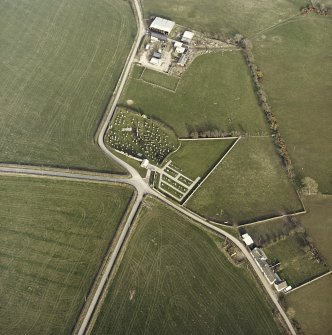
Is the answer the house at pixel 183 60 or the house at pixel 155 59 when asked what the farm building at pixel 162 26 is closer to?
the house at pixel 155 59

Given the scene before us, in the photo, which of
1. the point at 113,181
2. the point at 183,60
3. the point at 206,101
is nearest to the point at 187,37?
the point at 183,60

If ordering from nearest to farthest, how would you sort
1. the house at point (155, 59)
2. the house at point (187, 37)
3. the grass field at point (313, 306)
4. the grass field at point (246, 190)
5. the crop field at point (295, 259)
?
the grass field at point (313, 306), the crop field at point (295, 259), the grass field at point (246, 190), the house at point (155, 59), the house at point (187, 37)

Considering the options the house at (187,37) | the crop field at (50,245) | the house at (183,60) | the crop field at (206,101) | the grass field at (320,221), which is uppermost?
the house at (187,37)

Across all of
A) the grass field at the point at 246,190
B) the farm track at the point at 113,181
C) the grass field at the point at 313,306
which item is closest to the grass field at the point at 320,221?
the grass field at the point at 246,190

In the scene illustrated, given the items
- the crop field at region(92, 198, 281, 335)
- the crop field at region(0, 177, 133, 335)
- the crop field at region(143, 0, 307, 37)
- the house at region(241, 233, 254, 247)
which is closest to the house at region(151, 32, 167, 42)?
the crop field at region(143, 0, 307, 37)

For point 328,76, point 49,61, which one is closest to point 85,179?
point 49,61

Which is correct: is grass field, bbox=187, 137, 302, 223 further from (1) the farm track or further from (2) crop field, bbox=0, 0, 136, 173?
(2) crop field, bbox=0, 0, 136, 173

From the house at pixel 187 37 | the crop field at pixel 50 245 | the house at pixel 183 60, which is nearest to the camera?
the crop field at pixel 50 245
